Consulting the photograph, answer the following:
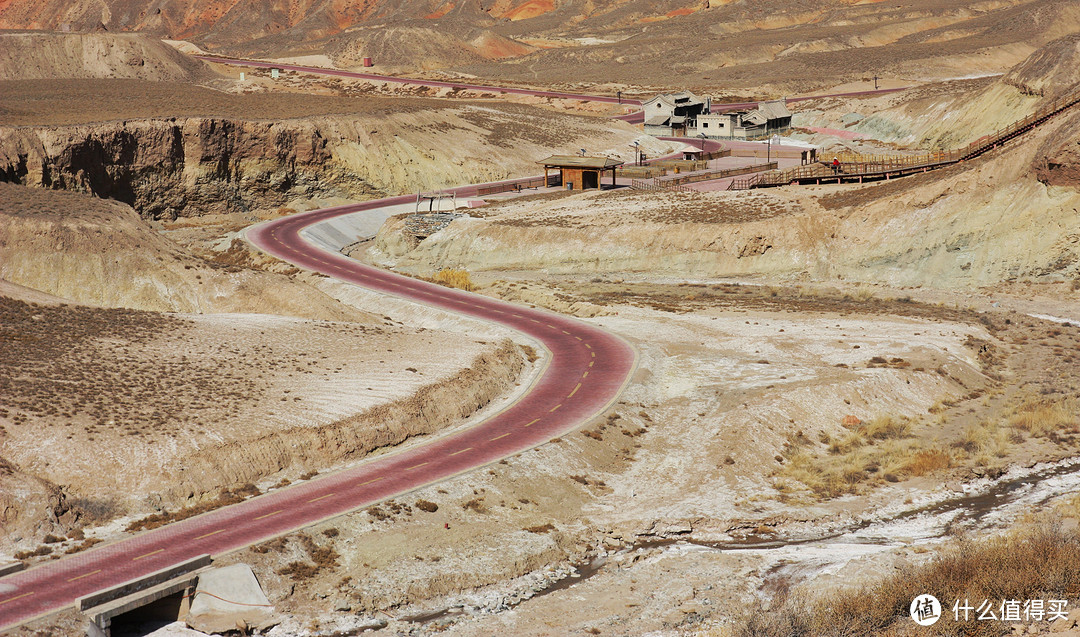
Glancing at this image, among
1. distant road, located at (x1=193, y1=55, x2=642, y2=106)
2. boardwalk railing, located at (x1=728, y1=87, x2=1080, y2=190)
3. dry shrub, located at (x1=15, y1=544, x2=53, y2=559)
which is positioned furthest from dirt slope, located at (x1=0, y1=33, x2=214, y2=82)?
dry shrub, located at (x1=15, y1=544, x2=53, y2=559)

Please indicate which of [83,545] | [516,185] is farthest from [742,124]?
[83,545]

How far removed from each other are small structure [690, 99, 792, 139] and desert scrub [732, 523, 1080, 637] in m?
88.5

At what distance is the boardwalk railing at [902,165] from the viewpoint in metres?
66.6

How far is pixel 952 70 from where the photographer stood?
14125 centimetres

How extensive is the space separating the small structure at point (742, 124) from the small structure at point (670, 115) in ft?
4.96

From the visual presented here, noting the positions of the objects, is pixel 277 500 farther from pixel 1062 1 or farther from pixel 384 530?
pixel 1062 1

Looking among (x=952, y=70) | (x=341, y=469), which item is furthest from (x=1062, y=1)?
(x=341, y=469)

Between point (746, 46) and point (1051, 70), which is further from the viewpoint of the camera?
point (746, 46)

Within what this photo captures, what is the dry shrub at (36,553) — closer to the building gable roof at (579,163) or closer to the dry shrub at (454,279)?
the dry shrub at (454,279)

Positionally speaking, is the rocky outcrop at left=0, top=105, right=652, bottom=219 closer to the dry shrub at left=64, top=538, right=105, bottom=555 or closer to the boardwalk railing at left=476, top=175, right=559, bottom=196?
the boardwalk railing at left=476, top=175, right=559, bottom=196

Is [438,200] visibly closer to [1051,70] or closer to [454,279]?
[454,279]

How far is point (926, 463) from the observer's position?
114 ft

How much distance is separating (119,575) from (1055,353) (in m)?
39.9

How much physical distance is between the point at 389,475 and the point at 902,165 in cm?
5281
